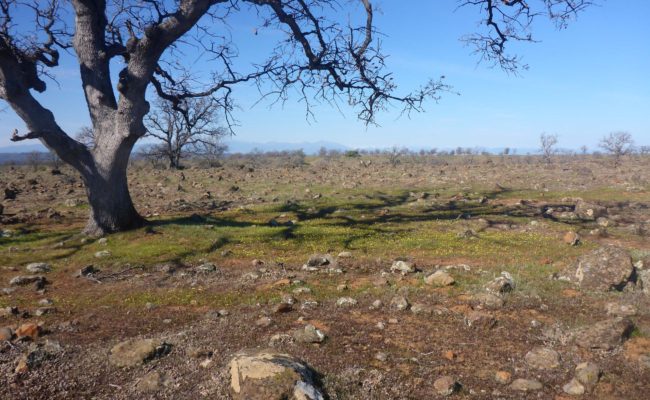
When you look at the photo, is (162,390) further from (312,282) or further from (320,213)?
(320,213)

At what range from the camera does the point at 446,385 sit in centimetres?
439

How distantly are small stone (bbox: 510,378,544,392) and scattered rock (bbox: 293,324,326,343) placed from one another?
6.82 feet

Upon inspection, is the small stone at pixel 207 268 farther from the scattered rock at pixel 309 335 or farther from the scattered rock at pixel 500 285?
the scattered rock at pixel 500 285

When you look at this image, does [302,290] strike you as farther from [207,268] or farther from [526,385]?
[526,385]

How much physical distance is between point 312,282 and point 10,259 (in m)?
6.66

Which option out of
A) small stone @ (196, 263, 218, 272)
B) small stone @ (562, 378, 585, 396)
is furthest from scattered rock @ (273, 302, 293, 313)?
small stone @ (562, 378, 585, 396)

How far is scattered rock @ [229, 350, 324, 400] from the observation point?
159 inches

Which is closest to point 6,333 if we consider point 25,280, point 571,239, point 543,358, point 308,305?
point 25,280

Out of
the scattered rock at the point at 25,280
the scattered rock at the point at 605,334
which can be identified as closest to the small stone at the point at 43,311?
the scattered rock at the point at 25,280

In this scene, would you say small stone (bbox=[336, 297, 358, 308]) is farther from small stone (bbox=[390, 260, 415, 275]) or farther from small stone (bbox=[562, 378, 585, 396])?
small stone (bbox=[562, 378, 585, 396])

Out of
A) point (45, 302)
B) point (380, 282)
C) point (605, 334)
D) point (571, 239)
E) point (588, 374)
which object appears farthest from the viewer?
point (571, 239)

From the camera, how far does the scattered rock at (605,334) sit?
5.12 m

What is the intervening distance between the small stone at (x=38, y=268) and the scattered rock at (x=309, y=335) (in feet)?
20.6

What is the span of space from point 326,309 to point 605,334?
3416 mm
